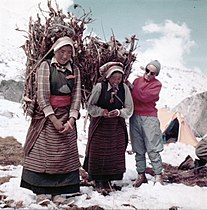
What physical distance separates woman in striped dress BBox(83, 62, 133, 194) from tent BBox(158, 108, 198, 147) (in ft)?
5.49

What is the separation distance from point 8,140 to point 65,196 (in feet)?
3.71

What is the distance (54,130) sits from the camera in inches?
74.3

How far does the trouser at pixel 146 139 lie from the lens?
7.22 ft

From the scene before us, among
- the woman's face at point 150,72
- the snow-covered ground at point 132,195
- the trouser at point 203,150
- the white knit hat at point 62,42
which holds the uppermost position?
the white knit hat at point 62,42

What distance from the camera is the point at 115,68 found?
205cm

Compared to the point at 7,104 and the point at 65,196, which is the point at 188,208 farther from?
the point at 7,104

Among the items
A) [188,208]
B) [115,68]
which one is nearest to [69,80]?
[115,68]

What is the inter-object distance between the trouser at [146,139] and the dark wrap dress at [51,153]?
1.44ft

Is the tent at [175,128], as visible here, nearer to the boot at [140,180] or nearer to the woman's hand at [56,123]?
the boot at [140,180]

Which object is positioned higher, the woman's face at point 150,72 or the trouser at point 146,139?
the woman's face at point 150,72

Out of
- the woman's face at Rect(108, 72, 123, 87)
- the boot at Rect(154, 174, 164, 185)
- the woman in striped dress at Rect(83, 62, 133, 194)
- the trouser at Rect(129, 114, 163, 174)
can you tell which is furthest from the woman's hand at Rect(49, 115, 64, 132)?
the boot at Rect(154, 174, 164, 185)

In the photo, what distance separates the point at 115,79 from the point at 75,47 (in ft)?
0.77

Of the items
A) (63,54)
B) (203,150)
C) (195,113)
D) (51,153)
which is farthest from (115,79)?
(195,113)

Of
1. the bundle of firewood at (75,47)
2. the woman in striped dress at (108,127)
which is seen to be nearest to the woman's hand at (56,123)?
the bundle of firewood at (75,47)
